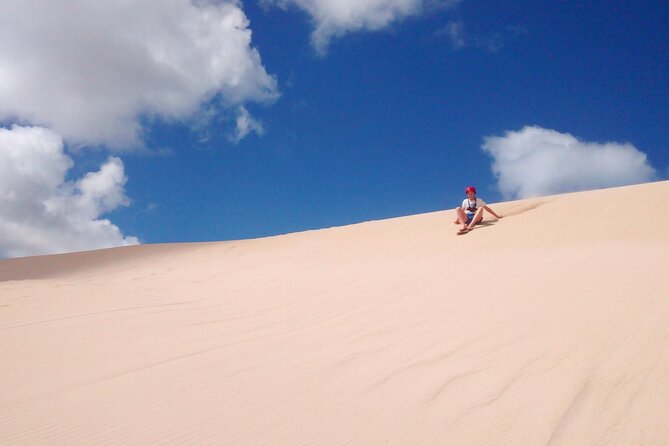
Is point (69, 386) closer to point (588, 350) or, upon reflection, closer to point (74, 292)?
point (588, 350)

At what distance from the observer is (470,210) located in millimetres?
9734

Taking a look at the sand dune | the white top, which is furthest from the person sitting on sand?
the sand dune

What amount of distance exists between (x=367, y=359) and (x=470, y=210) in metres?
7.32

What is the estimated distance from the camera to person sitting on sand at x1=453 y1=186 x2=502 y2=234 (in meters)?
9.51

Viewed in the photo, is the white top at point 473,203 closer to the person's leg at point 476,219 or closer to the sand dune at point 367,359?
the person's leg at point 476,219

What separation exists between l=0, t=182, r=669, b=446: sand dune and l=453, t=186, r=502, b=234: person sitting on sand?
10.2 ft

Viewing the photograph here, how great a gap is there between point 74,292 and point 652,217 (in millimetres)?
9529

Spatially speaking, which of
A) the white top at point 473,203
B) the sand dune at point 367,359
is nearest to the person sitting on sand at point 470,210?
the white top at point 473,203

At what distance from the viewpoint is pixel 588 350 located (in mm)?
2775

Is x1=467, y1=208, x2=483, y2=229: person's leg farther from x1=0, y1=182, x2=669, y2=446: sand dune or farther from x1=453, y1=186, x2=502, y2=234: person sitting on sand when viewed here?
x1=0, y1=182, x2=669, y2=446: sand dune

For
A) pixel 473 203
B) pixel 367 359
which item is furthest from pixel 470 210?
pixel 367 359

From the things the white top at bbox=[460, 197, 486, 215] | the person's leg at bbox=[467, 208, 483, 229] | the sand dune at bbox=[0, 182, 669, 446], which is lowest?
the sand dune at bbox=[0, 182, 669, 446]

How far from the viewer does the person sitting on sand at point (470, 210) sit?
9.51 meters

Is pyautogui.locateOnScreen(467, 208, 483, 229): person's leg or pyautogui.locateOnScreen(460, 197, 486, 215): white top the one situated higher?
pyautogui.locateOnScreen(460, 197, 486, 215): white top
